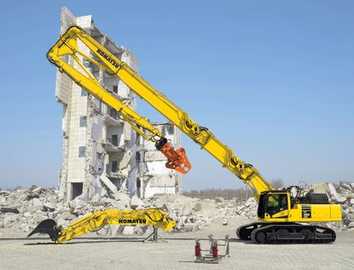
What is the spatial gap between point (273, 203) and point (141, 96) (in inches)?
292

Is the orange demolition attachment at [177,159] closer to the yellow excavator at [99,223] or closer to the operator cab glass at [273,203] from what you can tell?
the yellow excavator at [99,223]

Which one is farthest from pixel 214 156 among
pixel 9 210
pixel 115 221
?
pixel 9 210

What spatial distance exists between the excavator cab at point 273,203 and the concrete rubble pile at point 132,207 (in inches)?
365

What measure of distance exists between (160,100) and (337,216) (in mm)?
9169

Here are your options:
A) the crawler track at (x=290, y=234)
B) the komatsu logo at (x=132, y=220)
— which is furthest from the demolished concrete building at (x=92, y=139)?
the crawler track at (x=290, y=234)

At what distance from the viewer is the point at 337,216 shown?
18078 mm

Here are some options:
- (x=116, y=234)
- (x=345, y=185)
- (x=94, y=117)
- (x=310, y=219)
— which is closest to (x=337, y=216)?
(x=310, y=219)

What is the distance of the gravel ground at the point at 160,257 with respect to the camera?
471 inches

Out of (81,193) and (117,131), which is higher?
(117,131)

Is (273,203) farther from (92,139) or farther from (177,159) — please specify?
(92,139)

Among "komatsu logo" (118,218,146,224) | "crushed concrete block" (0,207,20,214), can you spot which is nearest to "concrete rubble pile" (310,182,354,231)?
"komatsu logo" (118,218,146,224)

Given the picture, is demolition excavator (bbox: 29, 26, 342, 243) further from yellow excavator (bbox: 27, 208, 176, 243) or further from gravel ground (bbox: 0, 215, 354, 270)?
yellow excavator (bbox: 27, 208, 176, 243)

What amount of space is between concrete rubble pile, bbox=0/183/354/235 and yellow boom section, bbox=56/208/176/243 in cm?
656

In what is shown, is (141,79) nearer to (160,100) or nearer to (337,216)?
(160,100)
